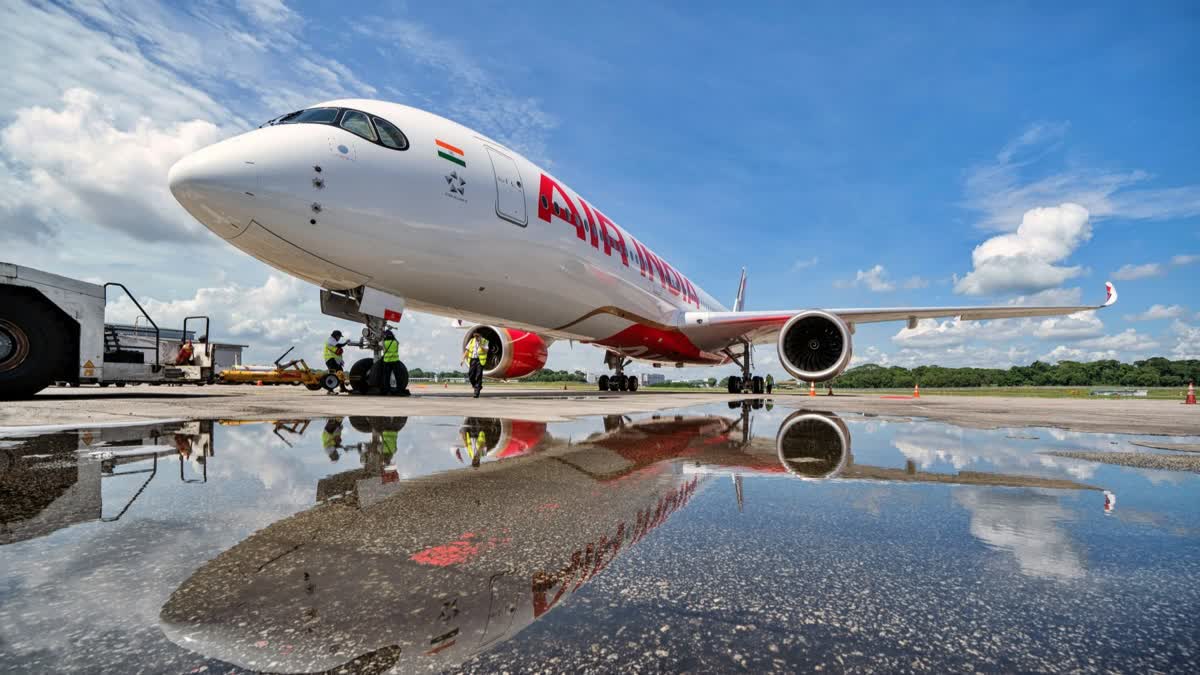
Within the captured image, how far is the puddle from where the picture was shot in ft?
3.14

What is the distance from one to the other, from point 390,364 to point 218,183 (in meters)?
3.96

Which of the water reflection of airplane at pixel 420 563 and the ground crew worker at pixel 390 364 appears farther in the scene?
the ground crew worker at pixel 390 364

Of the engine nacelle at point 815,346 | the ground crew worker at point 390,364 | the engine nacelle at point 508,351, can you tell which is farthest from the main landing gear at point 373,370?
the engine nacelle at point 815,346

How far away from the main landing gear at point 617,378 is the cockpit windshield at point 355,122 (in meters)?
12.6

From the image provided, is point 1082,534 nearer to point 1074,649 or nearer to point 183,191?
point 1074,649

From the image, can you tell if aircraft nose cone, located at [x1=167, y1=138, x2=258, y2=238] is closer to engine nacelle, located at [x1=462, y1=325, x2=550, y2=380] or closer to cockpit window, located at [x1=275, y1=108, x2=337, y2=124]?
cockpit window, located at [x1=275, y1=108, x2=337, y2=124]

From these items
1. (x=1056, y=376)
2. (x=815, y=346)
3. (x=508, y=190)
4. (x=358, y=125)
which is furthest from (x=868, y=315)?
(x=1056, y=376)

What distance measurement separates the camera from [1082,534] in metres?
1.71

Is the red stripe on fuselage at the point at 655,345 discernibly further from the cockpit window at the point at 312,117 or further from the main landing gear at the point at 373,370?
the cockpit window at the point at 312,117

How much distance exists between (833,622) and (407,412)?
5.37 meters

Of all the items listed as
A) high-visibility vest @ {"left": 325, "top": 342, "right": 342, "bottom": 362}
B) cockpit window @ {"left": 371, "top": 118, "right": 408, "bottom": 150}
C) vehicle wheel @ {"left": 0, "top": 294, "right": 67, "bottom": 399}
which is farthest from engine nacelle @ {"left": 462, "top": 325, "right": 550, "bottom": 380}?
vehicle wheel @ {"left": 0, "top": 294, "right": 67, "bottom": 399}

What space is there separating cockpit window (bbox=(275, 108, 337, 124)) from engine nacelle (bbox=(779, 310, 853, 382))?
28.9ft

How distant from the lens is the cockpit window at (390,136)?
24.1 feet

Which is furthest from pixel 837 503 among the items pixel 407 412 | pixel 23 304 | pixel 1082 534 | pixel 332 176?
pixel 23 304
